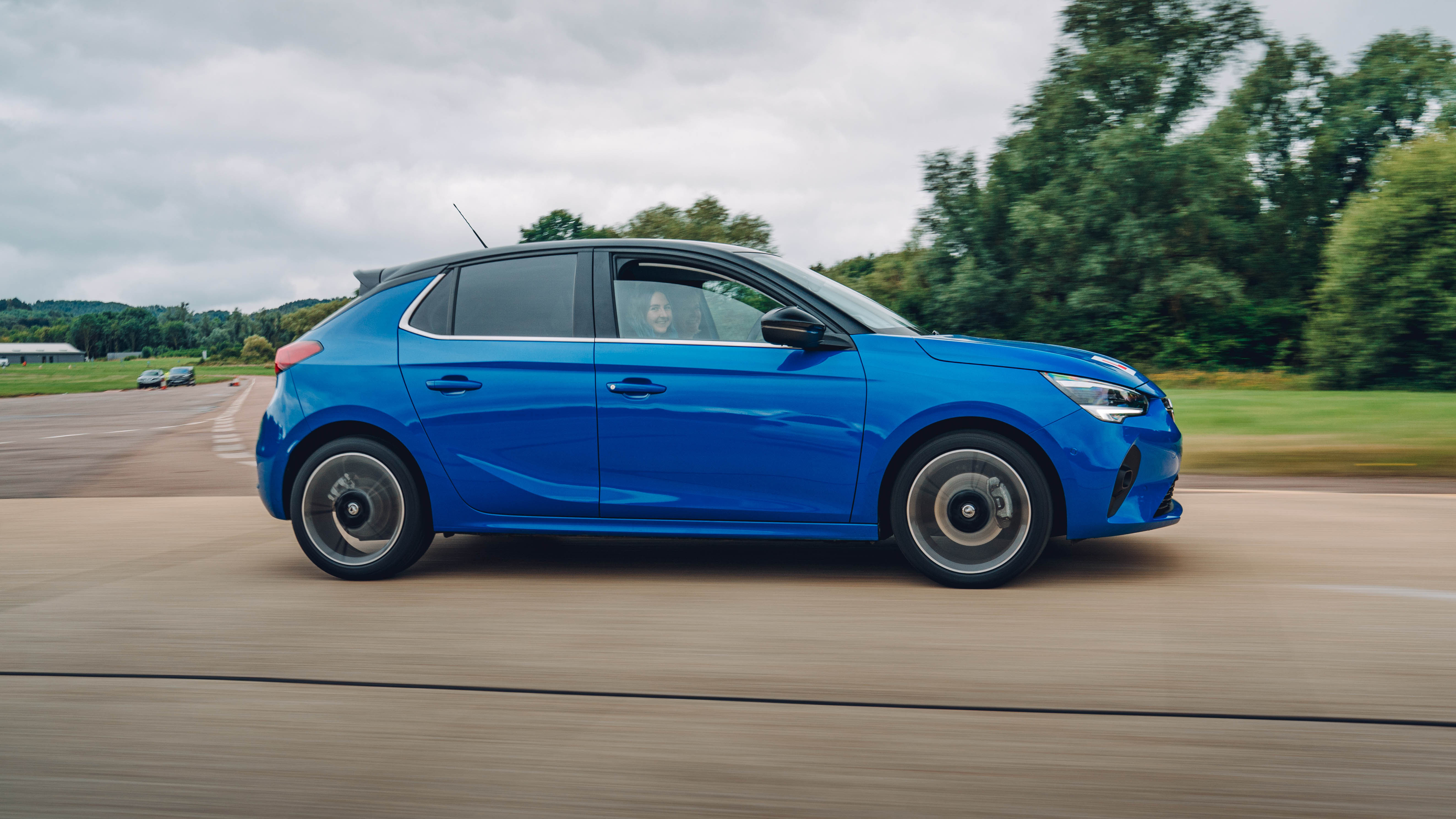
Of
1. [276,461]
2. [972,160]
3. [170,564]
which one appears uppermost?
[972,160]

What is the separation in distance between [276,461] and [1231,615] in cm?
431

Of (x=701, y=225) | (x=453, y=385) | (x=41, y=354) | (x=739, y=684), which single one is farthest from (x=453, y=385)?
(x=41, y=354)

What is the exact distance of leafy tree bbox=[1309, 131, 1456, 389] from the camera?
26531 mm

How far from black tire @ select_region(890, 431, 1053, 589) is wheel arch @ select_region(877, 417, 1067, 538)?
0.03 meters

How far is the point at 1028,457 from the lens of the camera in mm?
4738

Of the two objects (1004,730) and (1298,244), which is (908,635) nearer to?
(1004,730)

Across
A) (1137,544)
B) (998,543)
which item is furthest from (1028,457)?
(1137,544)

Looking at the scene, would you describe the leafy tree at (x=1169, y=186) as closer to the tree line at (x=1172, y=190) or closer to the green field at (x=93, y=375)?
the tree line at (x=1172, y=190)

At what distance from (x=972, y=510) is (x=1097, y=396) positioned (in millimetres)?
724

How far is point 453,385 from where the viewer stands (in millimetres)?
5156

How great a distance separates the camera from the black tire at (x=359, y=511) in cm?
525

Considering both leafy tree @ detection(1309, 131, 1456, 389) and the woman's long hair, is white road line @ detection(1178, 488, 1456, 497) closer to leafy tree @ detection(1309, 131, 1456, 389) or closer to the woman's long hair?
the woman's long hair

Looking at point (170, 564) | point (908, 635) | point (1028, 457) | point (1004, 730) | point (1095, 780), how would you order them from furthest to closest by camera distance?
point (170, 564) → point (1028, 457) → point (908, 635) → point (1004, 730) → point (1095, 780)

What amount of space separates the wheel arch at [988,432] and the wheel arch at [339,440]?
2150 millimetres
